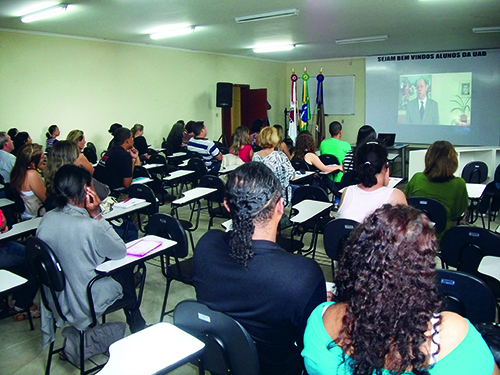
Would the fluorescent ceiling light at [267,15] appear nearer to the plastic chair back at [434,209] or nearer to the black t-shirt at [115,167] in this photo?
the black t-shirt at [115,167]

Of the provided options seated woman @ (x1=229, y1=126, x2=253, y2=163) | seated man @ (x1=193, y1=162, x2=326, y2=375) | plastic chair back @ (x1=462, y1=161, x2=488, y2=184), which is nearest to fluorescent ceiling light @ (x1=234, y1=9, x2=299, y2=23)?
seated woman @ (x1=229, y1=126, x2=253, y2=163)

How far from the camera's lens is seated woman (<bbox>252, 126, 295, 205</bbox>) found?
4.54m

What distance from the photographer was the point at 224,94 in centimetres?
1063

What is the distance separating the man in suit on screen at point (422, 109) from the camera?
1121cm

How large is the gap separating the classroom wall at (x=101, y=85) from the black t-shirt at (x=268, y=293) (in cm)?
656

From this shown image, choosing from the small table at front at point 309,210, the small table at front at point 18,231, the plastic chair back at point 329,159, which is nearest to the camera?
the small table at front at point 18,231

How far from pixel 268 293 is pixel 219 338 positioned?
0.29 meters

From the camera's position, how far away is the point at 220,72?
446 inches

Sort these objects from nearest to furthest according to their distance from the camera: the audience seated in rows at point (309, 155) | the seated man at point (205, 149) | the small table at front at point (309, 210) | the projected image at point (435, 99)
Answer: the small table at front at point (309, 210) → the audience seated in rows at point (309, 155) → the seated man at point (205, 149) → the projected image at point (435, 99)

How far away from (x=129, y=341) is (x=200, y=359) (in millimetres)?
297

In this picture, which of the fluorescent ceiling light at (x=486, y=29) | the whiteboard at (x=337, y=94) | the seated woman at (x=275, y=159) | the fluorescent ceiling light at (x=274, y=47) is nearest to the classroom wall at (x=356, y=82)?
the whiteboard at (x=337, y=94)

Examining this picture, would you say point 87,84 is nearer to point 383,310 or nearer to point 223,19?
point 223,19

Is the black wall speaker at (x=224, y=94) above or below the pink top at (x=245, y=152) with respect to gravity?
above

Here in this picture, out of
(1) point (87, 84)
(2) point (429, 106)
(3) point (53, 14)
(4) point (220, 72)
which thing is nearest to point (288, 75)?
(4) point (220, 72)
